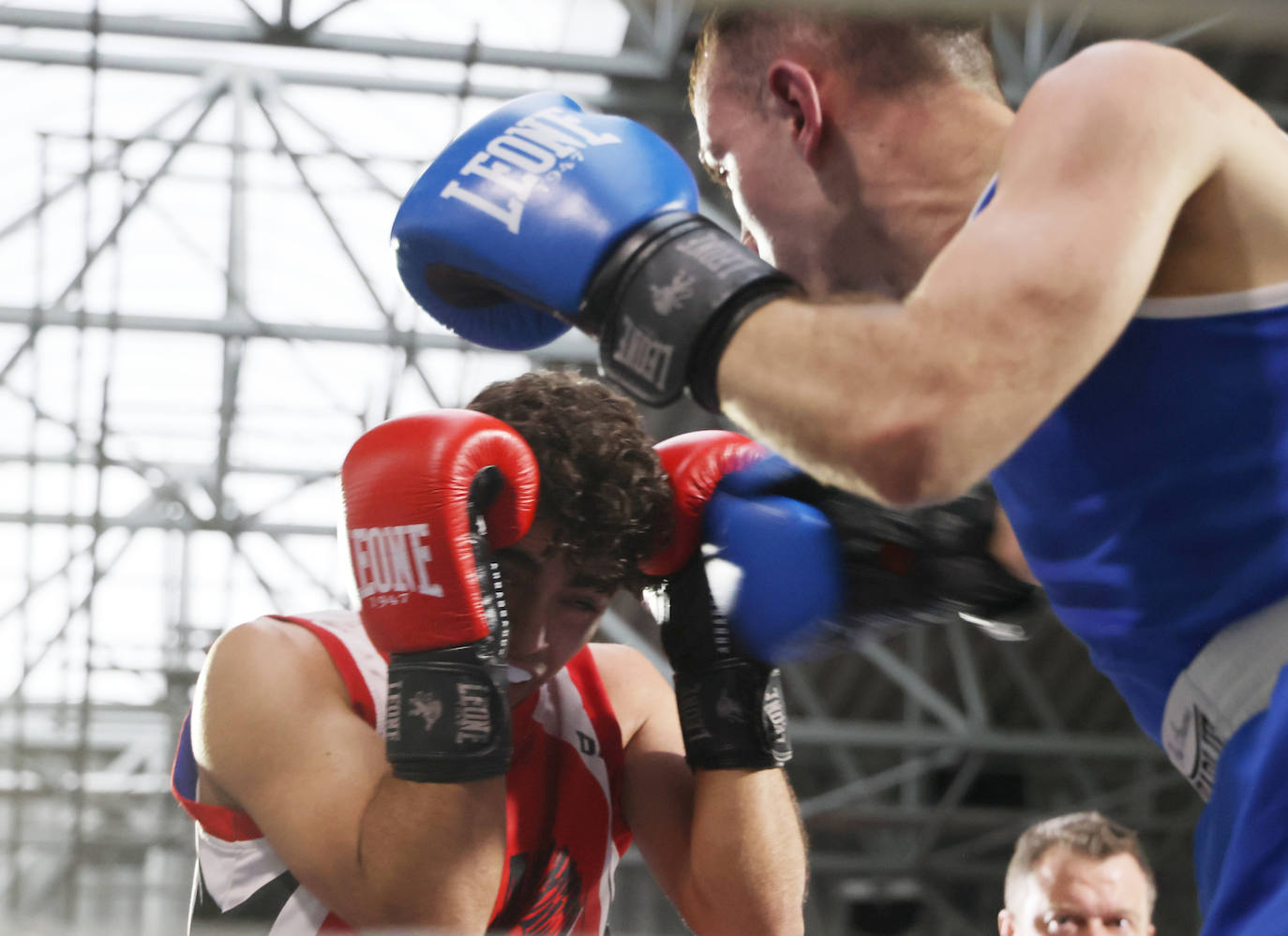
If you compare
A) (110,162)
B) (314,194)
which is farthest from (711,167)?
(110,162)

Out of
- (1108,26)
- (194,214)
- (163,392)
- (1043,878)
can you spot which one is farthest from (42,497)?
(1108,26)

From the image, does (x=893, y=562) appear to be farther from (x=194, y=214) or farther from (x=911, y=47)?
(x=194, y=214)

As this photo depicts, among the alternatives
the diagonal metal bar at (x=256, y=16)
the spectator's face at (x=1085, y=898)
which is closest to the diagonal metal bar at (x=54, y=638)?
the diagonal metal bar at (x=256, y=16)

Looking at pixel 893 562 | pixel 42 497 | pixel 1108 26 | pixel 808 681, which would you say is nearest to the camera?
pixel 1108 26

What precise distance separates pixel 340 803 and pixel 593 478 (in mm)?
519

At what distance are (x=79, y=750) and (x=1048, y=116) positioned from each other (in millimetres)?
6387

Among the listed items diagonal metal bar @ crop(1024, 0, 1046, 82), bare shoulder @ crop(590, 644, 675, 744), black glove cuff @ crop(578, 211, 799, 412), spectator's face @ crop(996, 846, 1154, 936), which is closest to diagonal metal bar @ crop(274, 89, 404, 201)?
diagonal metal bar @ crop(1024, 0, 1046, 82)

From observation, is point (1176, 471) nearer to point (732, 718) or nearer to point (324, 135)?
point (732, 718)

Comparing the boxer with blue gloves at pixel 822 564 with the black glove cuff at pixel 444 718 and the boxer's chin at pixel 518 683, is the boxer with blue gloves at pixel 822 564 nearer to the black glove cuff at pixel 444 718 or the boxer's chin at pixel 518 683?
the boxer's chin at pixel 518 683

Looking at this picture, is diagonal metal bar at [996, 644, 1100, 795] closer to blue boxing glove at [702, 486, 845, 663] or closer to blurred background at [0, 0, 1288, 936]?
blurred background at [0, 0, 1288, 936]

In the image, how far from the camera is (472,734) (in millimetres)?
1520

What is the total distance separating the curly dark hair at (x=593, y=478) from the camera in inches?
67.2

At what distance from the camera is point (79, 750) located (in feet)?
20.7

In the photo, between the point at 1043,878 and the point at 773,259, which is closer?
the point at 773,259
